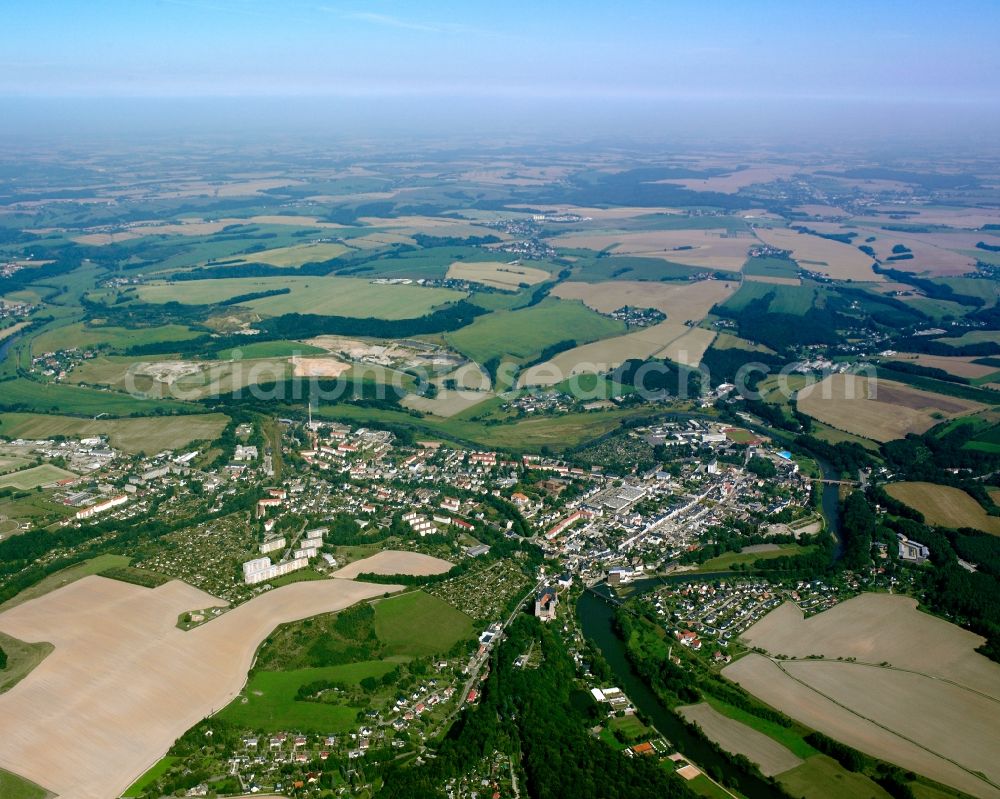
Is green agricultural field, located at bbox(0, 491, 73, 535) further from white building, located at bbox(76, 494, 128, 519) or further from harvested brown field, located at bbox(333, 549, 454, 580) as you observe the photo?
harvested brown field, located at bbox(333, 549, 454, 580)

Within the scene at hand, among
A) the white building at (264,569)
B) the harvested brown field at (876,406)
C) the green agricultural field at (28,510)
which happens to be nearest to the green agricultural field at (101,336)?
the green agricultural field at (28,510)

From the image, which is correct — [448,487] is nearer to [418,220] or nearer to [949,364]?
[949,364]

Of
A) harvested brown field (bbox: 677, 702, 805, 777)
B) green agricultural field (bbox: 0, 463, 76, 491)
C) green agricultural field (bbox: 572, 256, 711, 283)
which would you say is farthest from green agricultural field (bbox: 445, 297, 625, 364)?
harvested brown field (bbox: 677, 702, 805, 777)

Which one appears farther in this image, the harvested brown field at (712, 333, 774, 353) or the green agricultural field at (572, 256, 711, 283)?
the green agricultural field at (572, 256, 711, 283)

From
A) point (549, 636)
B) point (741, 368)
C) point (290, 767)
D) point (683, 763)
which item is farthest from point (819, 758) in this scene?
point (741, 368)

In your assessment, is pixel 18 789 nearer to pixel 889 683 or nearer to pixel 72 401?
pixel 889 683

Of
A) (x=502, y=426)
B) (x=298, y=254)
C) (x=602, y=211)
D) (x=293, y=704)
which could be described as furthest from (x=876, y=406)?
(x=602, y=211)
